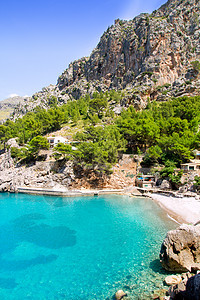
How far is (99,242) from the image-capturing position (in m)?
15.3

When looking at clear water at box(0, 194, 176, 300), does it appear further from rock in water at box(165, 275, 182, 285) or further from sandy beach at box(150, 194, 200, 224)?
sandy beach at box(150, 194, 200, 224)

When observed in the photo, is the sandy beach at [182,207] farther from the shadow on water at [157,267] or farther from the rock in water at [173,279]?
the rock in water at [173,279]

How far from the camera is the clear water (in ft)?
34.0

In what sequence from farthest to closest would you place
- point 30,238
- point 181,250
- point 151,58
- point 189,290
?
point 151,58 < point 30,238 < point 181,250 < point 189,290

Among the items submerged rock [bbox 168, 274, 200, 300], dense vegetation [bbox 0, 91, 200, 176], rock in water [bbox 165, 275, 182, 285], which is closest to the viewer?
submerged rock [bbox 168, 274, 200, 300]

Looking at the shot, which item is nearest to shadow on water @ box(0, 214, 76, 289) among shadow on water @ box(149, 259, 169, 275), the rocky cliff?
shadow on water @ box(149, 259, 169, 275)

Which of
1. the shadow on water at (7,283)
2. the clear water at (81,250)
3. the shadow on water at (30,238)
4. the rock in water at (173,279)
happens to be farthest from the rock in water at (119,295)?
the shadow on water at (7,283)

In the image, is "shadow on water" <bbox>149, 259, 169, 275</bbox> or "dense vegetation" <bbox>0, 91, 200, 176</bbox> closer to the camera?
"shadow on water" <bbox>149, 259, 169, 275</bbox>

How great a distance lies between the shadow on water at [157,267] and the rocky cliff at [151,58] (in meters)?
55.9

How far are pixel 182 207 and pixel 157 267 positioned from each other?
11.6 metres

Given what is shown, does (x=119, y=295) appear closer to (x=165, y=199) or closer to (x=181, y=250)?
(x=181, y=250)

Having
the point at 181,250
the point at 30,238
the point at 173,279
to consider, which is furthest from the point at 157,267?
the point at 30,238

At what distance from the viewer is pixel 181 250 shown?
10.9 metres

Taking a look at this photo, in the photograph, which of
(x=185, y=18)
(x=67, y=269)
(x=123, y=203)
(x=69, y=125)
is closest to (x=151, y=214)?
(x=123, y=203)
